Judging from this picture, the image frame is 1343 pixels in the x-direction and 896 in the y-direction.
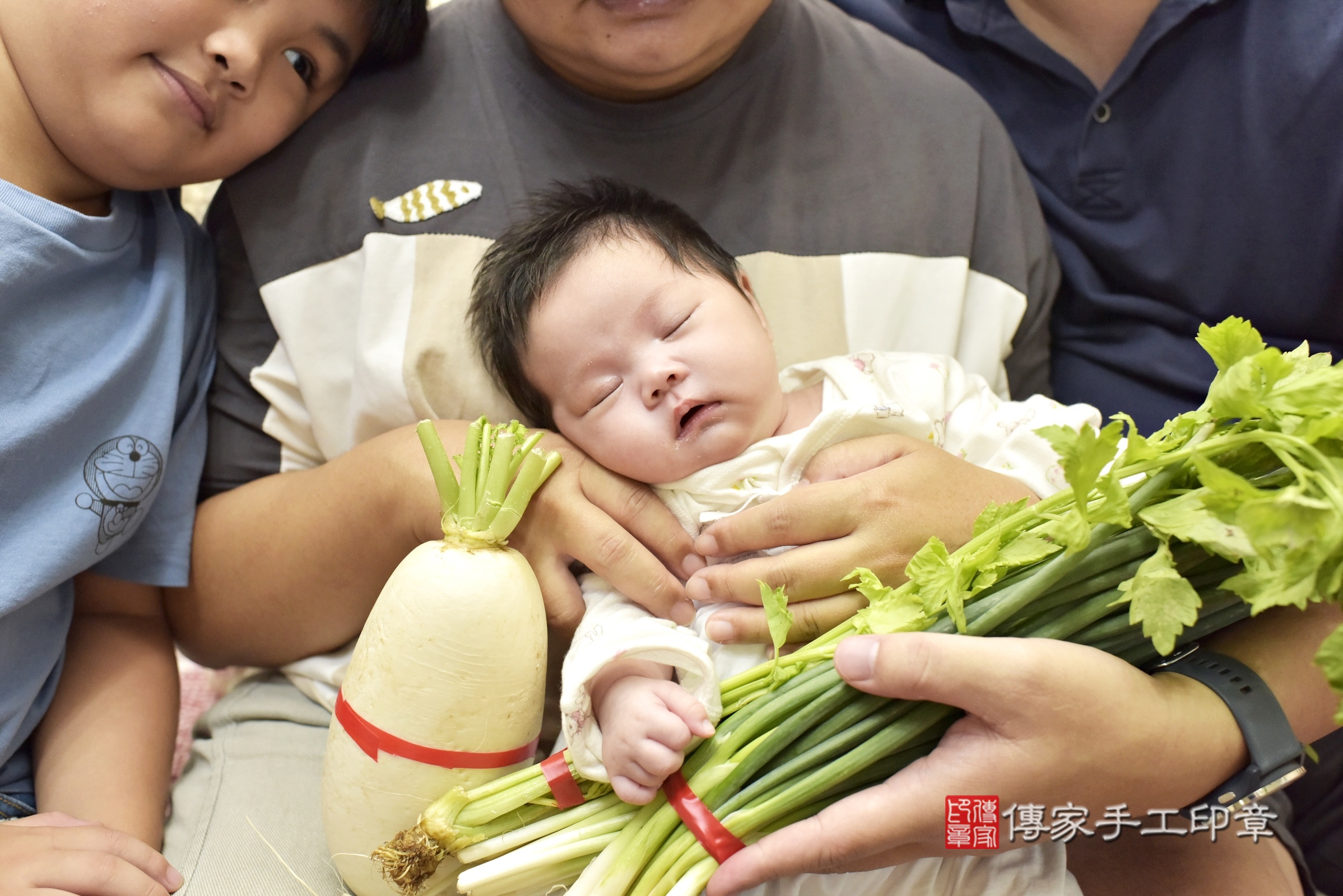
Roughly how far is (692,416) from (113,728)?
0.91 meters

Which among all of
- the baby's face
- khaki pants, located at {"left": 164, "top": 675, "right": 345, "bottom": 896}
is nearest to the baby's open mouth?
the baby's face

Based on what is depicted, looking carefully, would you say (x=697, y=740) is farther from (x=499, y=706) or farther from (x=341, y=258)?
(x=341, y=258)

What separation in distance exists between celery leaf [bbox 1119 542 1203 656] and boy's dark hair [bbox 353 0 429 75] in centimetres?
124

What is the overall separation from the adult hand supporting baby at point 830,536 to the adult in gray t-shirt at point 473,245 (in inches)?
4.8

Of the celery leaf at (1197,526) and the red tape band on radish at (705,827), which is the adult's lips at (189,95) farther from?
the celery leaf at (1197,526)

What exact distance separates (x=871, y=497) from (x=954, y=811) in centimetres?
36

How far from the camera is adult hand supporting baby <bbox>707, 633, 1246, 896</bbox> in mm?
891

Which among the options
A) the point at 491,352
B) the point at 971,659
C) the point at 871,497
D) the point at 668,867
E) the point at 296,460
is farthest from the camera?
→ the point at 296,460

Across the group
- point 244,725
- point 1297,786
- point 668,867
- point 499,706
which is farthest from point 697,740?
point 1297,786

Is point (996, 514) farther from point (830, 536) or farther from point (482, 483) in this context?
point (482, 483)

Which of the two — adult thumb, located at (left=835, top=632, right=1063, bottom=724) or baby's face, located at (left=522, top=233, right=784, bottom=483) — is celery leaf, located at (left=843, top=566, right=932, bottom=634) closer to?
adult thumb, located at (left=835, top=632, right=1063, bottom=724)

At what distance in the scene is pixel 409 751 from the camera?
107cm

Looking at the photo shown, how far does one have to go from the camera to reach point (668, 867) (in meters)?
1.00

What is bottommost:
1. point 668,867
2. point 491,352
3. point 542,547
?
point 668,867
